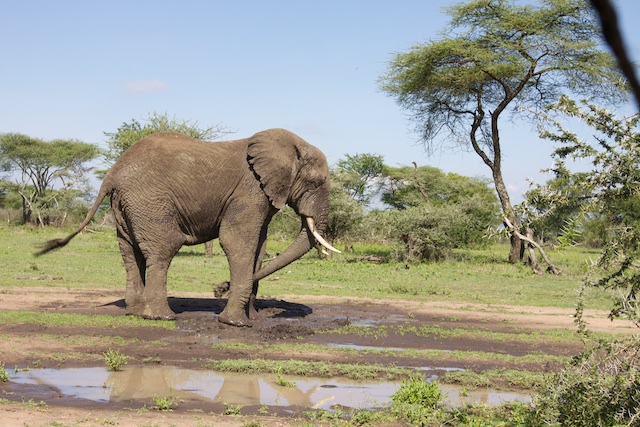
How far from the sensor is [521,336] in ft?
38.5

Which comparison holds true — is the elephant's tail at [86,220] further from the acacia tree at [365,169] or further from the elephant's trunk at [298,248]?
the acacia tree at [365,169]

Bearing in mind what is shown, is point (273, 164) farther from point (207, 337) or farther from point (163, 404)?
point (163, 404)

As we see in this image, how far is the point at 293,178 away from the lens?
1180cm

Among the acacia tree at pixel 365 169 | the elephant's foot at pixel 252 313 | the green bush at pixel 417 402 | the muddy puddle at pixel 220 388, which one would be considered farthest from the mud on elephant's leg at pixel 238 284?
the acacia tree at pixel 365 169

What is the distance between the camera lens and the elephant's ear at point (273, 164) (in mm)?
11531

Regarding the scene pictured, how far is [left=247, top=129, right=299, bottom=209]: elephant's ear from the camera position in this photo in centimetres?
1153

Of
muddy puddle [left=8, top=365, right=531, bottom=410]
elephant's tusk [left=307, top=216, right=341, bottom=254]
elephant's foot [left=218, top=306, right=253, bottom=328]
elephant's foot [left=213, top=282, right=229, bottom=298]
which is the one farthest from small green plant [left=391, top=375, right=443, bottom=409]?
elephant's foot [left=213, top=282, right=229, bottom=298]

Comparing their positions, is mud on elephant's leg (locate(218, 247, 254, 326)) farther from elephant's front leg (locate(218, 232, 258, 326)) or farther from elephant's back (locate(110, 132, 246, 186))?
elephant's back (locate(110, 132, 246, 186))

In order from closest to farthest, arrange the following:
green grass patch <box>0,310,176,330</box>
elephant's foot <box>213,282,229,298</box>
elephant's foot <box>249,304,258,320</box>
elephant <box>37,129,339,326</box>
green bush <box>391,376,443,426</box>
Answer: green bush <box>391,376,443,426</box> < green grass patch <box>0,310,176,330</box> < elephant <box>37,129,339,326</box> < elephant's foot <box>249,304,258,320</box> < elephant's foot <box>213,282,229,298</box>

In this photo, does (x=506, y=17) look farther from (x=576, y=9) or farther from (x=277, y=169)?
(x=277, y=169)

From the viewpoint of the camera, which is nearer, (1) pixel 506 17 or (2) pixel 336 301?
(2) pixel 336 301

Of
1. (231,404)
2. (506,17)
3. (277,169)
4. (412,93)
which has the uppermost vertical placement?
(506,17)

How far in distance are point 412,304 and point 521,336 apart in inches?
152

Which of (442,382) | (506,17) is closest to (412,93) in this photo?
(506,17)
